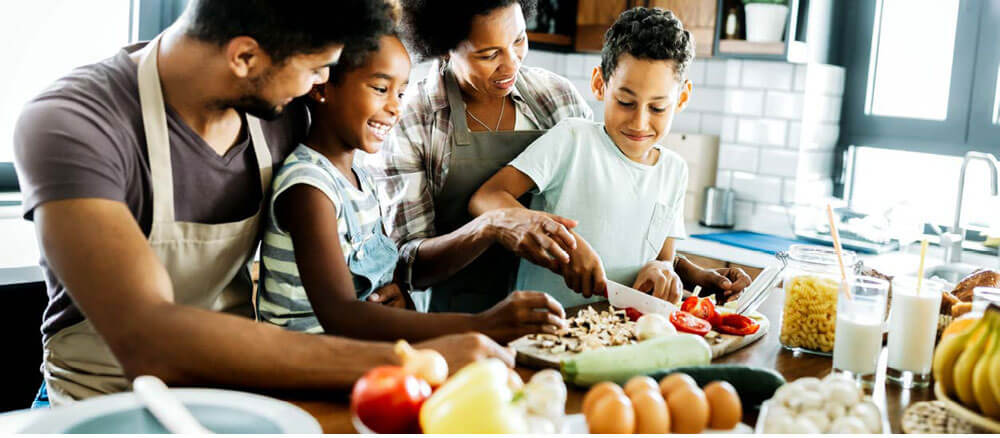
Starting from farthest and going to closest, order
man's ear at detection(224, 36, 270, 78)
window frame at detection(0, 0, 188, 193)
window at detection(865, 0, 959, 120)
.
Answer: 1. window at detection(865, 0, 959, 120)
2. window frame at detection(0, 0, 188, 193)
3. man's ear at detection(224, 36, 270, 78)

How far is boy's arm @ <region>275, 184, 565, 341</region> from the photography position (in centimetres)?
148

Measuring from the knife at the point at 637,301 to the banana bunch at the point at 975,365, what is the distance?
0.52 m

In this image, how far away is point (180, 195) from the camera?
153 cm

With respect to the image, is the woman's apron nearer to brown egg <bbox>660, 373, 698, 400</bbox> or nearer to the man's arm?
the man's arm

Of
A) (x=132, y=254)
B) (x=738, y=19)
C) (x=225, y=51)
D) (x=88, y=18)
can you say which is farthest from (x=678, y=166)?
(x=88, y=18)

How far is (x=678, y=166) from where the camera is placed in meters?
2.18

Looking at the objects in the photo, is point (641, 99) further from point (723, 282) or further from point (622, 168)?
point (723, 282)

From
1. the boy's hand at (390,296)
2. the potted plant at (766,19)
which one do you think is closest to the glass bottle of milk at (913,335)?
the boy's hand at (390,296)

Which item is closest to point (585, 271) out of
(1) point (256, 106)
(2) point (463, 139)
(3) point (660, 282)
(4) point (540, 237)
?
(4) point (540, 237)

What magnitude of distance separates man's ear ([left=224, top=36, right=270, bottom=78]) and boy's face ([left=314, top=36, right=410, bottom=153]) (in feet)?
0.86

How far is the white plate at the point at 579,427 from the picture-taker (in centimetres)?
111

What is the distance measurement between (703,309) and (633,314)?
133mm

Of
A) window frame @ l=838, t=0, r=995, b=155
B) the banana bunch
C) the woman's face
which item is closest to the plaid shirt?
the woman's face

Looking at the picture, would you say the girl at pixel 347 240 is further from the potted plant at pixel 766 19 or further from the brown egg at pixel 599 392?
the potted plant at pixel 766 19
